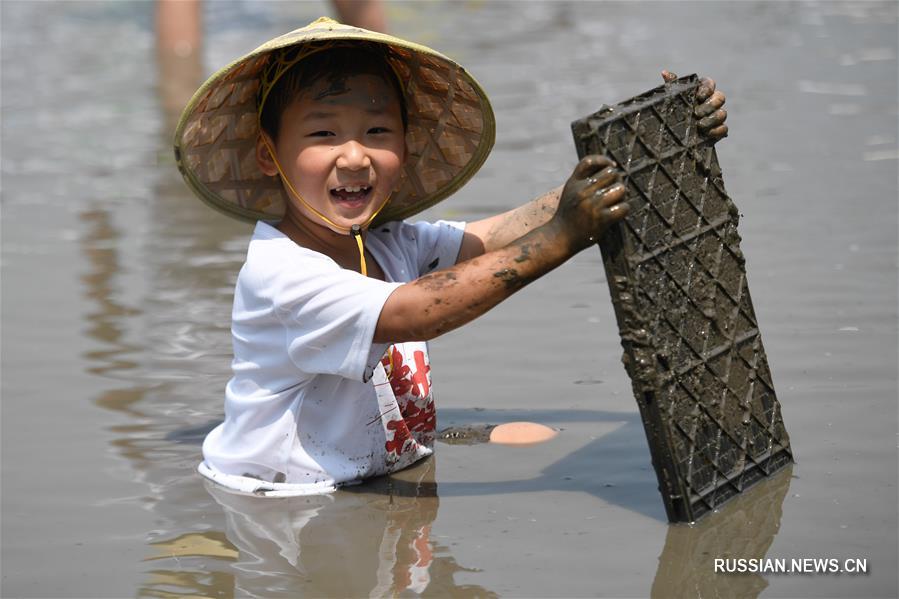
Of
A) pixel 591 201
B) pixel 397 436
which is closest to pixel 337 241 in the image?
pixel 397 436


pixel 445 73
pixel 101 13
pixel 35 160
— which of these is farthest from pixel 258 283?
pixel 101 13

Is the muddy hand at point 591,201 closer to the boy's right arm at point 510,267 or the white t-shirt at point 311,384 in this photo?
the boy's right arm at point 510,267

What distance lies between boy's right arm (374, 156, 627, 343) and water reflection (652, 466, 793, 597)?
623 millimetres

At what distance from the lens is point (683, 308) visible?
8.91 feet

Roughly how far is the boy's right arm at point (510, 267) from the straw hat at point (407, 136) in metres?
0.54

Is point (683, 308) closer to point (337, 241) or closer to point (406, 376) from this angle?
point (406, 376)

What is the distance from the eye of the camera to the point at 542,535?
273 centimetres

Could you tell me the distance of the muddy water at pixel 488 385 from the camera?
8.68 feet

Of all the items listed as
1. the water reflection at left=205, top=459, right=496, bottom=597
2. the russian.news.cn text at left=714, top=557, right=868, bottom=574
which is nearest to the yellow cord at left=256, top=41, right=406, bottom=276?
the water reflection at left=205, top=459, right=496, bottom=597

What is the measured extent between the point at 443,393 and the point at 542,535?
100 cm

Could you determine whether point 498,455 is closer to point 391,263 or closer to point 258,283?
point 391,263

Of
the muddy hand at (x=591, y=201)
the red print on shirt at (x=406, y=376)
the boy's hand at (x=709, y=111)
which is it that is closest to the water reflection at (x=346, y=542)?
the red print on shirt at (x=406, y=376)

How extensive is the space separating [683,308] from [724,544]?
0.49 m

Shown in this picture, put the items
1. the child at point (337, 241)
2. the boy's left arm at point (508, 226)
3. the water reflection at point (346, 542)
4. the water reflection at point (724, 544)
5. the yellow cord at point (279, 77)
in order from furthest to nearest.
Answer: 1. the boy's left arm at point (508, 226)
2. the yellow cord at point (279, 77)
3. the child at point (337, 241)
4. the water reflection at point (346, 542)
5. the water reflection at point (724, 544)
